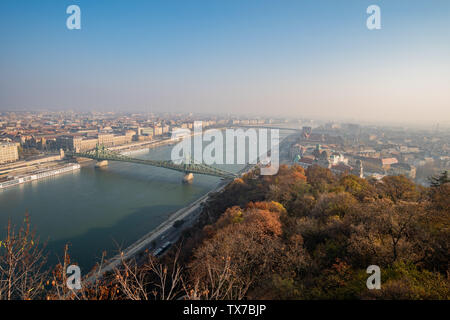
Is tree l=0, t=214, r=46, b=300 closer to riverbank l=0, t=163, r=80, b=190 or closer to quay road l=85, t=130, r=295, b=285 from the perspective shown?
quay road l=85, t=130, r=295, b=285

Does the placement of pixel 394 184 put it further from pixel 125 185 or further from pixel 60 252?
pixel 125 185

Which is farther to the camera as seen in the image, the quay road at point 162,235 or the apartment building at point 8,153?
the apartment building at point 8,153

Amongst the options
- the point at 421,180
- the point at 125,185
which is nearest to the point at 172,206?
the point at 125,185

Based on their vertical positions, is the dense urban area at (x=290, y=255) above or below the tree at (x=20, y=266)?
below

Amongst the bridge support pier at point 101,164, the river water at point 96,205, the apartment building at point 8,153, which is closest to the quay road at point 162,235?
the river water at point 96,205

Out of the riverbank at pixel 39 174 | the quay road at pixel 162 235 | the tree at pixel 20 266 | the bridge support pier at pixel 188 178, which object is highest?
the tree at pixel 20 266

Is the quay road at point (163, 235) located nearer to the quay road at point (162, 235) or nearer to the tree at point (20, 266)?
the quay road at point (162, 235)

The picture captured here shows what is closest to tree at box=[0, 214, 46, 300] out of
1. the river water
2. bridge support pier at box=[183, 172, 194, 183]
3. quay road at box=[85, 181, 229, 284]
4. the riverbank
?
the river water
